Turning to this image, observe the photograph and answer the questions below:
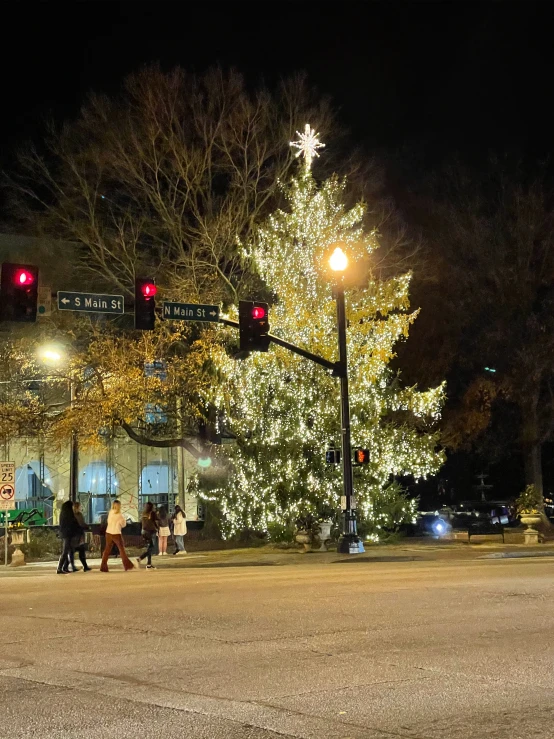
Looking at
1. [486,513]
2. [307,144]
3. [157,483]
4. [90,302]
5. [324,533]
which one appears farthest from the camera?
[157,483]

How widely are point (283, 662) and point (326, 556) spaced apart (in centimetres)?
1671

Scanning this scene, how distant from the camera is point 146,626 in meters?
11.6

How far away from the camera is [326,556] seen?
25.8m

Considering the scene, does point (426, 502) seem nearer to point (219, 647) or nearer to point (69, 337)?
point (69, 337)

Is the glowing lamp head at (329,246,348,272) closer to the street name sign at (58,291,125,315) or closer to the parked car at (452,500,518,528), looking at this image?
the street name sign at (58,291,125,315)

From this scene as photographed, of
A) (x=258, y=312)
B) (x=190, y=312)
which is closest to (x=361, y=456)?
(x=258, y=312)

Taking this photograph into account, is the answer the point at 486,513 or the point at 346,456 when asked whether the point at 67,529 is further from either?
the point at 486,513

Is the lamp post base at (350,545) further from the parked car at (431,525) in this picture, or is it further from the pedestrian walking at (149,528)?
the parked car at (431,525)

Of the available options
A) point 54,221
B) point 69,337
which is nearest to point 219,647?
point 69,337

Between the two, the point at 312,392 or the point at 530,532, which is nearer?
the point at 312,392

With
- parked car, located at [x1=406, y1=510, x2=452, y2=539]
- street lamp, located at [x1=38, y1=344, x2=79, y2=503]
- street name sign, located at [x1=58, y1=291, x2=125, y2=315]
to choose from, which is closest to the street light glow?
street lamp, located at [x1=38, y1=344, x2=79, y2=503]

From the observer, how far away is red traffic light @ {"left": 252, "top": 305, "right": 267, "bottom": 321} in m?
22.8

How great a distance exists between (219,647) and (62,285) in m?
24.6

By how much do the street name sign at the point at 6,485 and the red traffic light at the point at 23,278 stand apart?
8.02 metres
